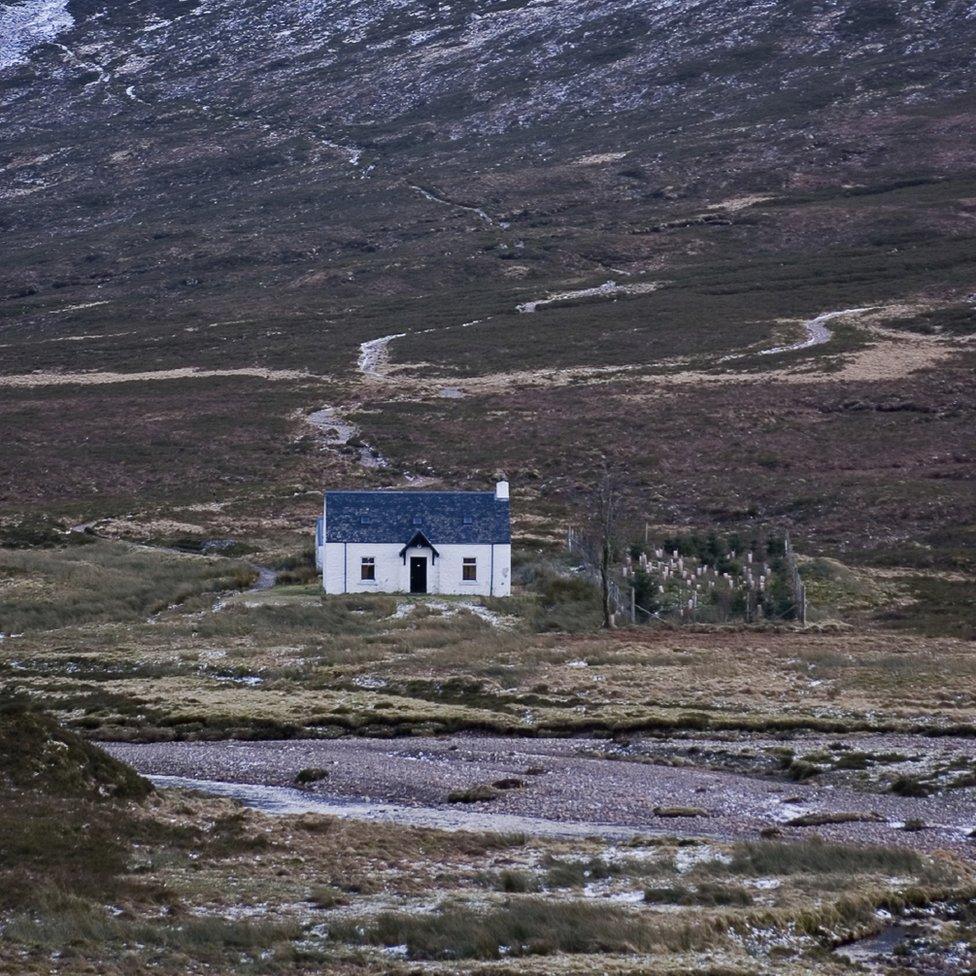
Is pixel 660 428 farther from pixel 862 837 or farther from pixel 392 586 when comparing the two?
pixel 862 837

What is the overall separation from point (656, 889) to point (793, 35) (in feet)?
614

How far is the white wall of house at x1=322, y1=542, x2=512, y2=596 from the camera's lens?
47.1m

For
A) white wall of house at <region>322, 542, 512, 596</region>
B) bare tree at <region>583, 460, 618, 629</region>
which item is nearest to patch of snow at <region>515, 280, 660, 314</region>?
bare tree at <region>583, 460, 618, 629</region>

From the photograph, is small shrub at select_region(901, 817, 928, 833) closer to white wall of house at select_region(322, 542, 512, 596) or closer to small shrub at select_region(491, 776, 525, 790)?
small shrub at select_region(491, 776, 525, 790)

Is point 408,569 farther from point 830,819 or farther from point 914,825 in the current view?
point 914,825

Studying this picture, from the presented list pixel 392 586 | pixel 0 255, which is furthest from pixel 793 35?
pixel 392 586

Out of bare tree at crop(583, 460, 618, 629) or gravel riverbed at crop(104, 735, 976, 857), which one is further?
bare tree at crop(583, 460, 618, 629)

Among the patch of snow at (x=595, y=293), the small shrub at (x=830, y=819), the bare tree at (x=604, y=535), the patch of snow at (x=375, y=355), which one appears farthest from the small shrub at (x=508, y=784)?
the patch of snow at (x=595, y=293)

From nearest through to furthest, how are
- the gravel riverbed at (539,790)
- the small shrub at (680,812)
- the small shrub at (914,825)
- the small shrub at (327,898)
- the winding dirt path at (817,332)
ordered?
the small shrub at (327,898)
the small shrub at (914,825)
the gravel riverbed at (539,790)
the small shrub at (680,812)
the winding dirt path at (817,332)

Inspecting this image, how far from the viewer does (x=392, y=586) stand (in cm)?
4747

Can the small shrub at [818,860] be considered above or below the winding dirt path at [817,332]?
below

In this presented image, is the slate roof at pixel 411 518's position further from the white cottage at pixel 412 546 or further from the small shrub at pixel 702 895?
the small shrub at pixel 702 895

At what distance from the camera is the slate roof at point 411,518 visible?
155ft

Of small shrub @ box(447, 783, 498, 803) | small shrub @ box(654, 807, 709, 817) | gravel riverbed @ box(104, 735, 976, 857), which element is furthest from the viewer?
small shrub @ box(447, 783, 498, 803)
